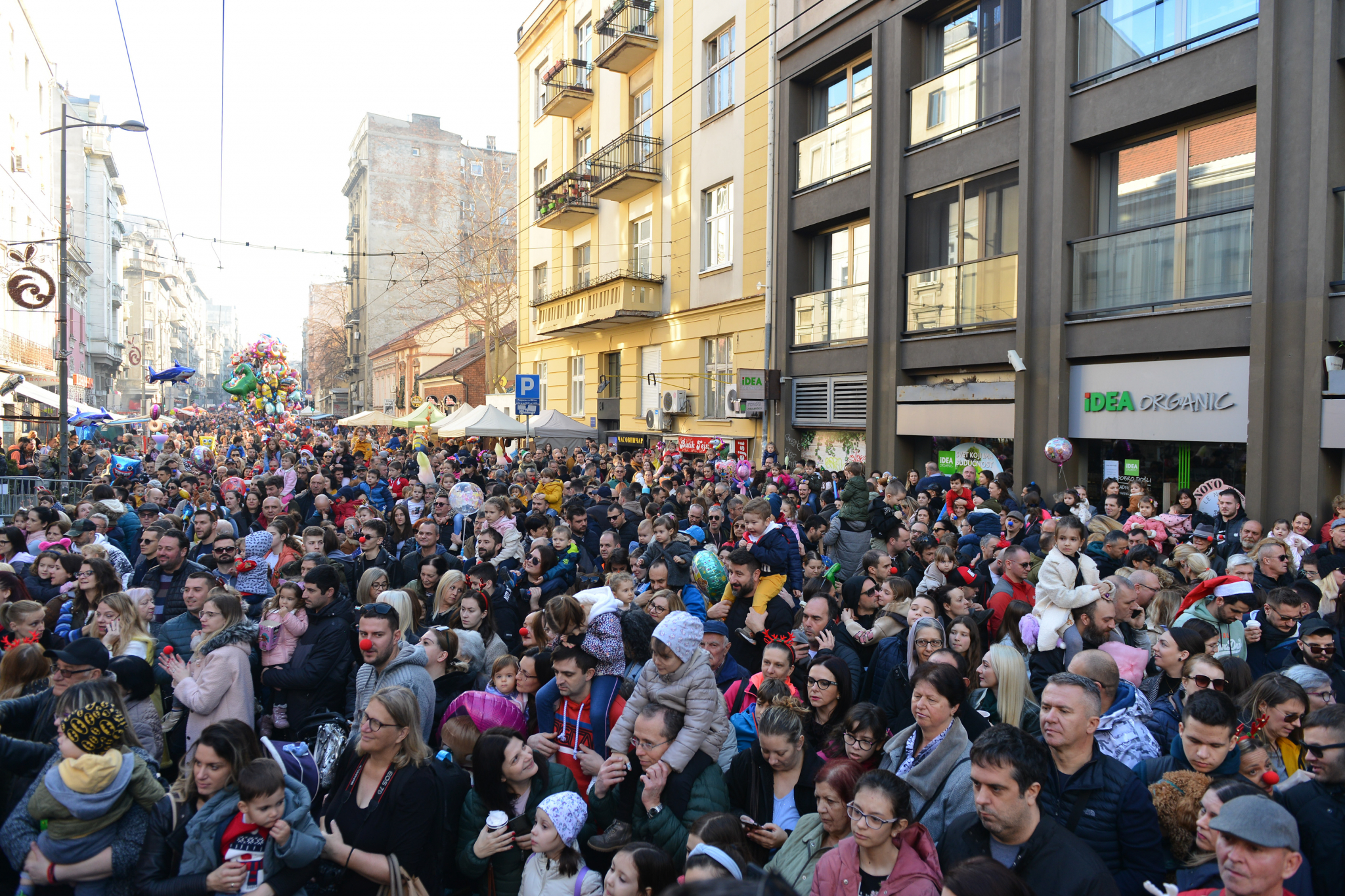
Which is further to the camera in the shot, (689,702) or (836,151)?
(836,151)

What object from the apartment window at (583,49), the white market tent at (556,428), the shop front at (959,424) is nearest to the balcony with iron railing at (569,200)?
the apartment window at (583,49)

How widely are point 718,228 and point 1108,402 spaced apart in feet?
38.0

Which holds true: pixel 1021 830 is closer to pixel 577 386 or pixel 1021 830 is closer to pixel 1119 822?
pixel 1119 822

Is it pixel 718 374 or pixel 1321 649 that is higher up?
pixel 718 374

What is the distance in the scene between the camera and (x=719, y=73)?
803 inches

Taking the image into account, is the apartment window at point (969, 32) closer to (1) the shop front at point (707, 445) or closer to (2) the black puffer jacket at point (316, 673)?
→ (1) the shop front at point (707, 445)

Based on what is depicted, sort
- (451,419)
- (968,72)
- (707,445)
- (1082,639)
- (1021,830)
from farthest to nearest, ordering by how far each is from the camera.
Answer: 1. (451,419)
2. (707,445)
3. (968,72)
4. (1082,639)
5. (1021,830)

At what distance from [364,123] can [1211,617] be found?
68032 millimetres

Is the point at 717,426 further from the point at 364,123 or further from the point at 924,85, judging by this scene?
the point at 364,123

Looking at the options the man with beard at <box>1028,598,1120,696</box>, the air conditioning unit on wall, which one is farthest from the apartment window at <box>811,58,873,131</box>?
the man with beard at <box>1028,598,1120,696</box>

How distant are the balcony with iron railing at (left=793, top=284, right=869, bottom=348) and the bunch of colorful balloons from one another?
21541 mm

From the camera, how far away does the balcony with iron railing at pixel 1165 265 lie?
10.1m

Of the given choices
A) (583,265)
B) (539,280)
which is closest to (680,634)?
(583,265)

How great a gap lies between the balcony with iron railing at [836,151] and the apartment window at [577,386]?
464 inches
